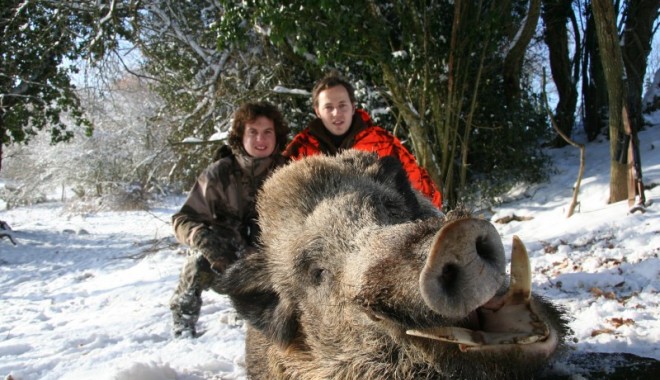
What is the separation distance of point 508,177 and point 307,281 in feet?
25.8

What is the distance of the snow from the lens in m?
3.25

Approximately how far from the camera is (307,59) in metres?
8.14

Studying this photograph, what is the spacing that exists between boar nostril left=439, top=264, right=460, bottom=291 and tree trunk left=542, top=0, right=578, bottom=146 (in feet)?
35.1

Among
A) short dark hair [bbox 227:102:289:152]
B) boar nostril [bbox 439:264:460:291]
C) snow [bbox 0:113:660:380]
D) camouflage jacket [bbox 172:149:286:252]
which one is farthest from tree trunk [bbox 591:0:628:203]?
Result: boar nostril [bbox 439:264:460:291]

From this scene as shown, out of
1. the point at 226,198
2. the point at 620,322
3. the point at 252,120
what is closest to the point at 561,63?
the point at 620,322

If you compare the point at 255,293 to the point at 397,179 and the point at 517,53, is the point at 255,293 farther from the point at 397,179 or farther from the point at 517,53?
the point at 517,53

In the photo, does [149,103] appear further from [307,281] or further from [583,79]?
[307,281]

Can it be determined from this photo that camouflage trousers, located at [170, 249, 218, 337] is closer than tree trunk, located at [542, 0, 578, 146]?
Yes

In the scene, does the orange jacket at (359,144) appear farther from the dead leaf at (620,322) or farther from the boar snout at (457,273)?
the boar snout at (457,273)

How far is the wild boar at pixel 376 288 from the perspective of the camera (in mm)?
1174

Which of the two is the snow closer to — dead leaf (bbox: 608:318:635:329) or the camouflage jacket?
dead leaf (bbox: 608:318:635:329)

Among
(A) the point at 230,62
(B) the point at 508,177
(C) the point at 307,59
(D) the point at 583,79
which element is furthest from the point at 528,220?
(A) the point at 230,62

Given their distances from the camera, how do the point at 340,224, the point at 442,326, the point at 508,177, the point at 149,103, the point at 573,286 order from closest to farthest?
the point at 442,326 < the point at 340,224 < the point at 573,286 < the point at 508,177 < the point at 149,103

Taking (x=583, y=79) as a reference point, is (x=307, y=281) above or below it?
below
